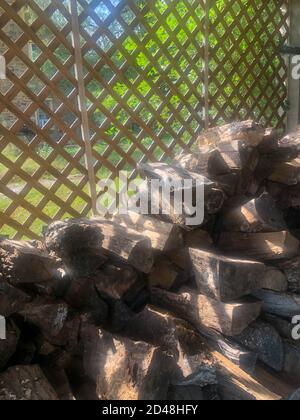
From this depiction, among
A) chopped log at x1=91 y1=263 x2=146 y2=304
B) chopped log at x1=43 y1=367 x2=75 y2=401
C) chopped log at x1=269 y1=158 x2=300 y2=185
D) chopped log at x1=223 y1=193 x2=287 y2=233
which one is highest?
chopped log at x1=269 y1=158 x2=300 y2=185

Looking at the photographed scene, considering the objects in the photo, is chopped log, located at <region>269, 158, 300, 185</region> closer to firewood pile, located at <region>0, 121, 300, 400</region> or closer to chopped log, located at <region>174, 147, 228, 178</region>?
firewood pile, located at <region>0, 121, 300, 400</region>

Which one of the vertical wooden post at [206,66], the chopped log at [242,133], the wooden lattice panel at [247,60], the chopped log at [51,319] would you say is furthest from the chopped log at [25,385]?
the wooden lattice panel at [247,60]

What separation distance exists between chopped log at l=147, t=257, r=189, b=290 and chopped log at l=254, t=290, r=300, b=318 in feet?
→ 1.04

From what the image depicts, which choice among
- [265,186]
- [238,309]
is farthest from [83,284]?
[265,186]

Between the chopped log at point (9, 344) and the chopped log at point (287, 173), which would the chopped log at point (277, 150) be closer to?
the chopped log at point (287, 173)

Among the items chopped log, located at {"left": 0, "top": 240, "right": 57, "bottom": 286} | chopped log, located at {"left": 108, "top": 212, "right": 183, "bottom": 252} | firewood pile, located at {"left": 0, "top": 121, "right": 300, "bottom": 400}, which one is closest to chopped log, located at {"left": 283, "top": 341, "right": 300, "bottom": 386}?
firewood pile, located at {"left": 0, "top": 121, "right": 300, "bottom": 400}

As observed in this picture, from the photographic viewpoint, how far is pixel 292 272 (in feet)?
4.91

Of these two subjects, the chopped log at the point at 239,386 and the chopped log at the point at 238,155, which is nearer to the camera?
the chopped log at the point at 239,386

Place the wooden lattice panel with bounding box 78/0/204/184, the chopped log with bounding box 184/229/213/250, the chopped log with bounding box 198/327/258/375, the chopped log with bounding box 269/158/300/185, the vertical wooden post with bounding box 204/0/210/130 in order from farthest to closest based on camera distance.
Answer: the vertical wooden post with bounding box 204/0/210/130 → the wooden lattice panel with bounding box 78/0/204/184 → the chopped log with bounding box 269/158/300/185 → the chopped log with bounding box 184/229/213/250 → the chopped log with bounding box 198/327/258/375

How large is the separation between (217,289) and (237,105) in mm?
2189

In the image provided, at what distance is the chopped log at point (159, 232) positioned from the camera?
4.72 feet

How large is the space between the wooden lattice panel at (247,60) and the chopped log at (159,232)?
164 cm

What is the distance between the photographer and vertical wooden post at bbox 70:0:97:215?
2.03 metres
